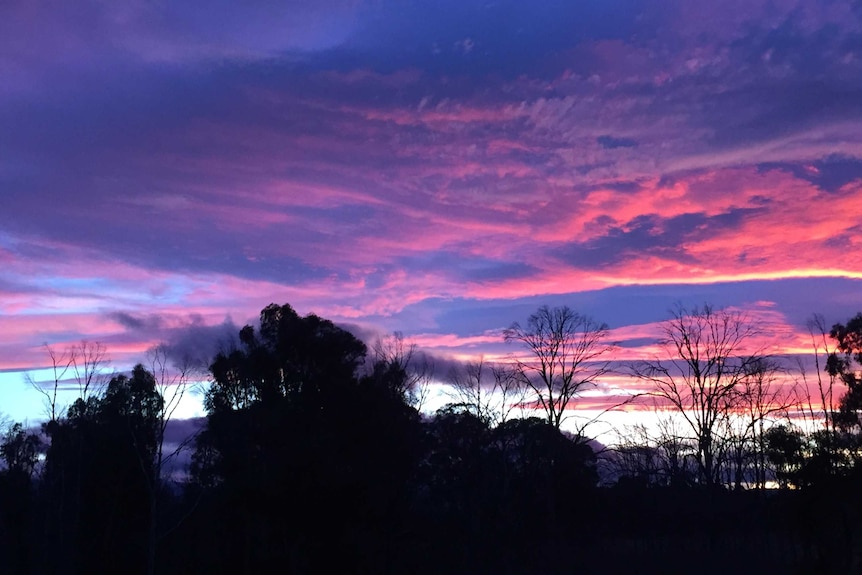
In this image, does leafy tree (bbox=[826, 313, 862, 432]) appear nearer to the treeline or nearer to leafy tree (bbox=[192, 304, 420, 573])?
the treeline

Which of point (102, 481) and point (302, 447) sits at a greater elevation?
point (302, 447)

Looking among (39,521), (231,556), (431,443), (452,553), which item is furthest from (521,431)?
(39,521)

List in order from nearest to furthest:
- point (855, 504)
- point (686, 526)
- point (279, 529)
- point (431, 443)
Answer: point (855, 504), point (279, 529), point (686, 526), point (431, 443)

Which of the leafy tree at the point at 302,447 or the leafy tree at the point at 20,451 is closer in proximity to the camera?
the leafy tree at the point at 302,447

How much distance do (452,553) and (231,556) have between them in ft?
36.0

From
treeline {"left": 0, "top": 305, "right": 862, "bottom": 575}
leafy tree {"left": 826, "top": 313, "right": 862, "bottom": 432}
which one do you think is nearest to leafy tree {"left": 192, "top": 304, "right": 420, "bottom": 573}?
treeline {"left": 0, "top": 305, "right": 862, "bottom": 575}

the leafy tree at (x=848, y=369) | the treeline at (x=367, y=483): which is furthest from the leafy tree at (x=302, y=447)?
the leafy tree at (x=848, y=369)

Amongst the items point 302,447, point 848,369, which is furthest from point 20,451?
point 848,369

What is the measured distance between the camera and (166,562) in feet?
137

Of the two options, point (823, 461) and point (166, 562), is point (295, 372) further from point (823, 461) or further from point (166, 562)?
point (823, 461)

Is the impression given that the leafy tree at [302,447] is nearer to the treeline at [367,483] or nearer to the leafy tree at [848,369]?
the treeline at [367,483]

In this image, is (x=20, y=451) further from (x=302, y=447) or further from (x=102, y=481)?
(x=302, y=447)

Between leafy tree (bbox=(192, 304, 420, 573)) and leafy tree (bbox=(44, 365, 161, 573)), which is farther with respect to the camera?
leafy tree (bbox=(44, 365, 161, 573))

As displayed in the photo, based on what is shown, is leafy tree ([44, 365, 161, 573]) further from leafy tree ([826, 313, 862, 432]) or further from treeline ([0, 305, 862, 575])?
leafy tree ([826, 313, 862, 432])
